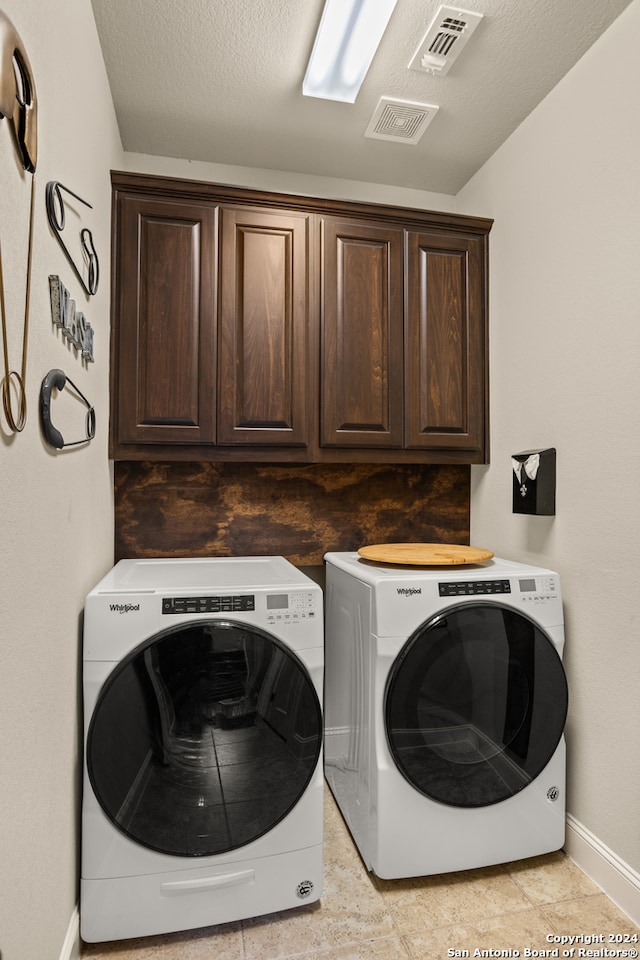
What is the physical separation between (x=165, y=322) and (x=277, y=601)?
1130mm

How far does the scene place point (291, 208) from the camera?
2.12 meters

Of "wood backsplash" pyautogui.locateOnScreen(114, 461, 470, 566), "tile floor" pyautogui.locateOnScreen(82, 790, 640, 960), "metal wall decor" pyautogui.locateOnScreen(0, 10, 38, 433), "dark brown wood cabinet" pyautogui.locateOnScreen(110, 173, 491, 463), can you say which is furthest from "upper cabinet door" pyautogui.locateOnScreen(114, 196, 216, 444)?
"tile floor" pyautogui.locateOnScreen(82, 790, 640, 960)

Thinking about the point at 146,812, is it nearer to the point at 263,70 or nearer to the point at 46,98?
the point at 46,98

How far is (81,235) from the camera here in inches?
58.0

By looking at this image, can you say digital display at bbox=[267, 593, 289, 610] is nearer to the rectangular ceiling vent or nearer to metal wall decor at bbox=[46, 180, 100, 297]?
metal wall decor at bbox=[46, 180, 100, 297]

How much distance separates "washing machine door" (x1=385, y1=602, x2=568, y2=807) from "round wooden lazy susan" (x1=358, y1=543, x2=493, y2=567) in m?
0.20

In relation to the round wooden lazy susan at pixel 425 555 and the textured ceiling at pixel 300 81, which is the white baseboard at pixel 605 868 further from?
the textured ceiling at pixel 300 81

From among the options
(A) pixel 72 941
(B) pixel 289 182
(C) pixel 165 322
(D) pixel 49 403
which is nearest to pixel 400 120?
(B) pixel 289 182

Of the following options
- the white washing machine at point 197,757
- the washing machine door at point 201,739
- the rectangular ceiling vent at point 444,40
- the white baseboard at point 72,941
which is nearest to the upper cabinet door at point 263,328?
the rectangular ceiling vent at point 444,40

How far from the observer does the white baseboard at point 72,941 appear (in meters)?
1.26

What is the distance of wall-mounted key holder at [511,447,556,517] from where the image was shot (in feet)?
6.21

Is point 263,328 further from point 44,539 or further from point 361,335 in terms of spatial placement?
point 44,539

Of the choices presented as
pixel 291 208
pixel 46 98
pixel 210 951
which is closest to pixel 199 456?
pixel 291 208

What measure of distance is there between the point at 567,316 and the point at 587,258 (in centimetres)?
19
